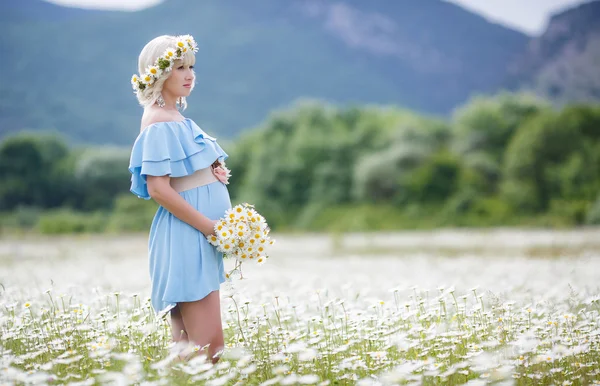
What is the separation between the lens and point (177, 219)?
4402 millimetres

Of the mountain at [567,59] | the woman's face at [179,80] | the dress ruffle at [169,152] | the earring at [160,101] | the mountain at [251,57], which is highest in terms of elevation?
the mountain at [251,57]

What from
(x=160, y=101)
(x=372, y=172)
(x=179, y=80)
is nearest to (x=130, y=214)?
(x=372, y=172)

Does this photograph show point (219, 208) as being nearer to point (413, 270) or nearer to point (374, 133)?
point (413, 270)

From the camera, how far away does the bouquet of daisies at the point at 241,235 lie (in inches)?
170

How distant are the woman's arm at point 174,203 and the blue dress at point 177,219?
0.06 m

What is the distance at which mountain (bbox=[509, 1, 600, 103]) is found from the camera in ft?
252

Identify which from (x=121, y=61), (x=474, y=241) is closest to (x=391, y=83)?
(x=121, y=61)

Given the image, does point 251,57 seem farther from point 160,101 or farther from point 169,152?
point 169,152

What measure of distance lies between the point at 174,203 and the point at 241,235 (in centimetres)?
46

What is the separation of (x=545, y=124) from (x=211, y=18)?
116m

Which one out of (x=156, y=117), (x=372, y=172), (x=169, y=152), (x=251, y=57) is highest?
(x=251, y=57)

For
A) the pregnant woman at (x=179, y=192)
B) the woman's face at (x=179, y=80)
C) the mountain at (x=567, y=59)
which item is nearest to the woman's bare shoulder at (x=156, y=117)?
the pregnant woman at (x=179, y=192)

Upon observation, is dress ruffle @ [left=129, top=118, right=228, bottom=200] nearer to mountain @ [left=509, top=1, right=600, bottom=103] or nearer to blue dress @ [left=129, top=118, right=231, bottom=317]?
blue dress @ [left=129, top=118, right=231, bottom=317]

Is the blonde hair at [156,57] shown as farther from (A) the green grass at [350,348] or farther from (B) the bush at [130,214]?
(B) the bush at [130,214]
